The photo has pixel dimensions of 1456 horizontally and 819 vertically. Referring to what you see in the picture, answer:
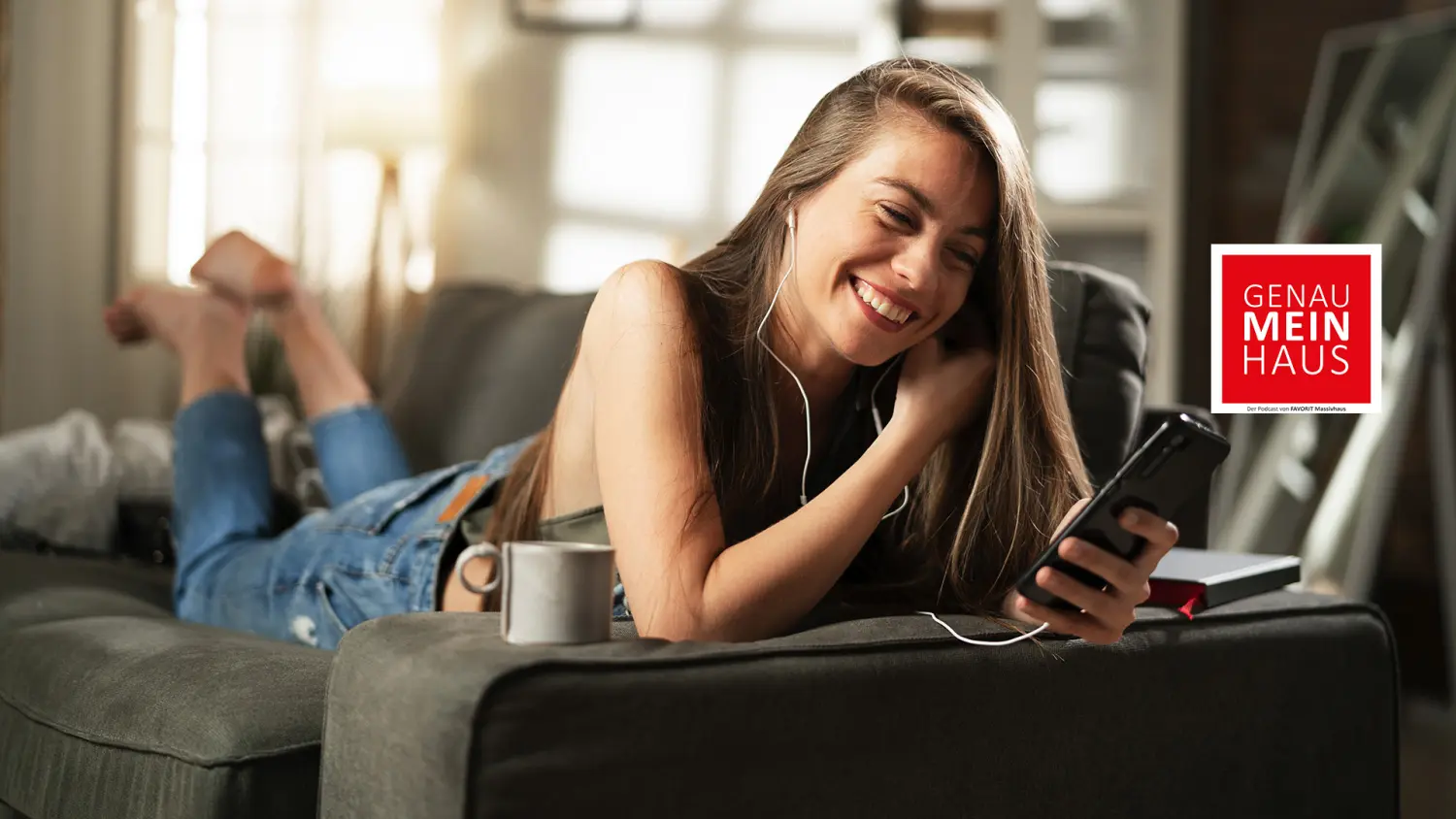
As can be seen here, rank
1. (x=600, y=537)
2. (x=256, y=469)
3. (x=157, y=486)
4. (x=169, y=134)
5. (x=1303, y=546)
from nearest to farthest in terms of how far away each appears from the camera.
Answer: (x=600, y=537) → (x=256, y=469) → (x=157, y=486) → (x=1303, y=546) → (x=169, y=134)

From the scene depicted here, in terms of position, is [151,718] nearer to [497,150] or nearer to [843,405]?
[843,405]

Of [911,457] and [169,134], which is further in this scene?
[169,134]

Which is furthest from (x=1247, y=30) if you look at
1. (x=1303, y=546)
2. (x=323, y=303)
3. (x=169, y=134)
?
(x=169, y=134)

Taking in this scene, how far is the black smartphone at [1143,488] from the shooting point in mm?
1033

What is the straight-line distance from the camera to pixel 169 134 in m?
4.12

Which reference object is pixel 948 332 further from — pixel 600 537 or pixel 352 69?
pixel 352 69

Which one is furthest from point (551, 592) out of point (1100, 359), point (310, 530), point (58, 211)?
point (58, 211)

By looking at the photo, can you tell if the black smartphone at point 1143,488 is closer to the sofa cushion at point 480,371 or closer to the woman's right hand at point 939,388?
the woman's right hand at point 939,388

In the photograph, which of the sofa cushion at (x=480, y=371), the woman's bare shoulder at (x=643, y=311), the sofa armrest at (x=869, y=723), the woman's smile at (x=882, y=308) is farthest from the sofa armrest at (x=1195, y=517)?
the sofa cushion at (x=480, y=371)

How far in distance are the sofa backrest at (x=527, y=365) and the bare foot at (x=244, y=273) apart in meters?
0.26

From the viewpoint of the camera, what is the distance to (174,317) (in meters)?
2.36

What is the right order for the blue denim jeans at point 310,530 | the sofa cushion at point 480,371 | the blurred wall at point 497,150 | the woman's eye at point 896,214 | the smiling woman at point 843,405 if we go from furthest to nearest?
the blurred wall at point 497,150 < the sofa cushion at point 480,371 < the blue denim jeans at point 310,530 < the woman's eye at point 896,214 < the smiling woman at point 843,405

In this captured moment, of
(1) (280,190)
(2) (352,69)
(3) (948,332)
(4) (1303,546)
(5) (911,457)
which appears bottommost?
(4) (1303,546)

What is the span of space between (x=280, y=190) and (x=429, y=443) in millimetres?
2155
